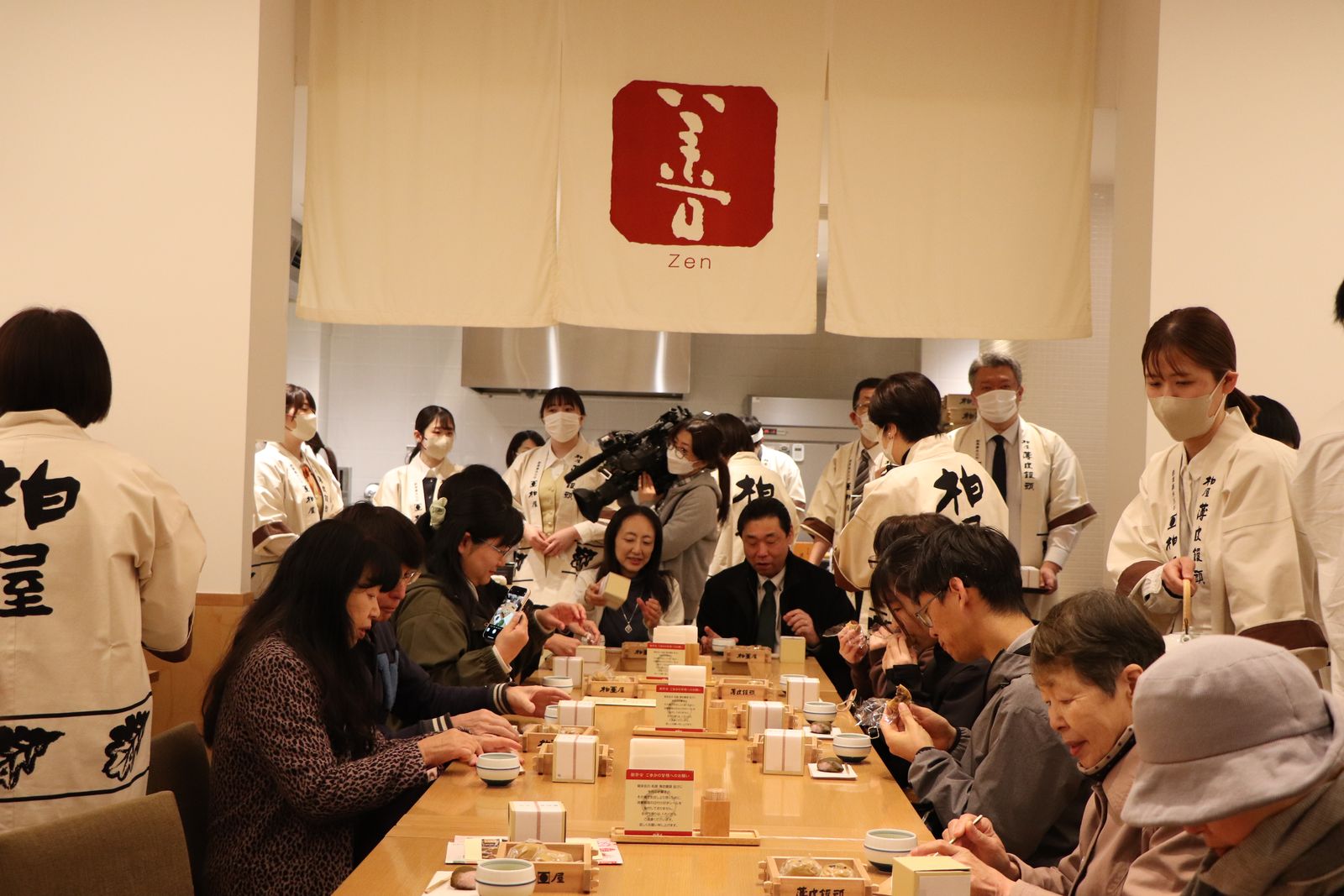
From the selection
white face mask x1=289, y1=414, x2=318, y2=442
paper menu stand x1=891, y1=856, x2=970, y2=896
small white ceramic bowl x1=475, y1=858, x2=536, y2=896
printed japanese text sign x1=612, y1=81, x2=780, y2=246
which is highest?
printed japanese text sign x1=612, y1=81, x2=780, y2=246

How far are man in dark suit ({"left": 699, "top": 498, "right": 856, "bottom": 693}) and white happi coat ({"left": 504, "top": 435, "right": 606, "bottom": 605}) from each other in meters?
0.71

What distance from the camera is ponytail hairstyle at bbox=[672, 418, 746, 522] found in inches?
193

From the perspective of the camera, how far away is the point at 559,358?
8.38 m

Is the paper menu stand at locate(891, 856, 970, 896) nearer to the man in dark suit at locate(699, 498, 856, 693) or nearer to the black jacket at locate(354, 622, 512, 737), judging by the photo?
the black jacket at locate(354, 622, 512, 737)

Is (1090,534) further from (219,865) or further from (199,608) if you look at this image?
(219,865)

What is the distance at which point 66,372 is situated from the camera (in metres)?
2.48

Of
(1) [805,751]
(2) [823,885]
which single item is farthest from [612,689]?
(2) [823,885]

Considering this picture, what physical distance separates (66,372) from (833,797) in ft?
5.69

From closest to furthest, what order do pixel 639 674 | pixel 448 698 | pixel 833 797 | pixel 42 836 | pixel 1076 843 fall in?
pixel 42 836 → pixel 1076 843 → pixel 833 797 → pixel 448 698 → pixel 639 674

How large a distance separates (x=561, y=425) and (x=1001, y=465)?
7.71ft

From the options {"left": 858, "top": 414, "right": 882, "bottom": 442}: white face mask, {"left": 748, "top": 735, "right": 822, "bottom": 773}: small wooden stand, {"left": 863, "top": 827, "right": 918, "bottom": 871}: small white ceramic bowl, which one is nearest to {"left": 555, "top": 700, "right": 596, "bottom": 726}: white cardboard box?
{"left": 748, "top": 735, "right": 822, "bottom": 773}: small wooden stand

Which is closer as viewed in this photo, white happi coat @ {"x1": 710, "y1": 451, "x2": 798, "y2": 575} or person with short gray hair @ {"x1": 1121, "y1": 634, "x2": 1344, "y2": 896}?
person with short gray hair @ {"x1": 1121, "y1": 634, "x2": 1344, "y2": 896}

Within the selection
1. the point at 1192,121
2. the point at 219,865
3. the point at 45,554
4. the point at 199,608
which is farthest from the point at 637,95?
the point at 219,865

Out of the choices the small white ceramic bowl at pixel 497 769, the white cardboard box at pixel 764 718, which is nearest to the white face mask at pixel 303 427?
the white cardboard box at pixel 764 718
